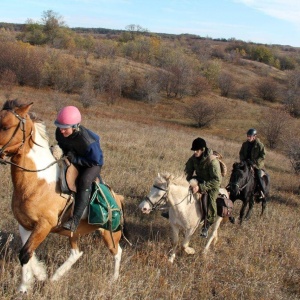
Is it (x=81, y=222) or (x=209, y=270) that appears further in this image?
(x=209, y=270)

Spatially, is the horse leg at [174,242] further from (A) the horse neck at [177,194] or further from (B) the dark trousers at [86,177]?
(B) the dark trousers at [86,177]

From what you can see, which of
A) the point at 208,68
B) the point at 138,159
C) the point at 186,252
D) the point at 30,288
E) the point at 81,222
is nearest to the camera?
the point at 30,288

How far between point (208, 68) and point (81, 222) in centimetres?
7941

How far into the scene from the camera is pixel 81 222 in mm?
4715

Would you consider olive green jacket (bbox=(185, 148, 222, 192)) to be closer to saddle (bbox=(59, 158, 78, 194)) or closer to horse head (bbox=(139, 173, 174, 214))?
horse head (bbox=(139, 173, 174, 214))

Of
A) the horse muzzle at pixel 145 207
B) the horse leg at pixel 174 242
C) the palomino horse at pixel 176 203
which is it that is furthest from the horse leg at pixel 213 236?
the horse muzzle at pixel 145 207

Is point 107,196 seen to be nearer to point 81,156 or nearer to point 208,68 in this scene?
point 81,156

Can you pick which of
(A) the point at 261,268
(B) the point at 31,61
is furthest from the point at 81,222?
(B) the point at 31,61

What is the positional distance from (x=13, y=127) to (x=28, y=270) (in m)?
1.84

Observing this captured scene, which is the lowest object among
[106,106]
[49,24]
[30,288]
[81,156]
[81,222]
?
[106,106]

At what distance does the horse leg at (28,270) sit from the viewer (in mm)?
4141

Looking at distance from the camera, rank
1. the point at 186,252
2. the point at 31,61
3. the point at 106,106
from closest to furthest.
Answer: the point at 186,252 → the point at 106,106 → the point at 31,61

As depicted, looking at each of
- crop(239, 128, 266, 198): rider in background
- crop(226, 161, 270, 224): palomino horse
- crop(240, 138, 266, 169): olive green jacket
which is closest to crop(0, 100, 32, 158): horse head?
crop(226, 161, 270, 224): palomino horse

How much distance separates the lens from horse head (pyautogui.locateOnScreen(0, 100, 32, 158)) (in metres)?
3.59
